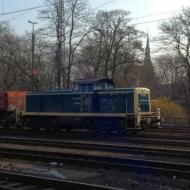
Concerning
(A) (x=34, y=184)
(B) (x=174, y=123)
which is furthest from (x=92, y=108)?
(A) (x=34, y=184)

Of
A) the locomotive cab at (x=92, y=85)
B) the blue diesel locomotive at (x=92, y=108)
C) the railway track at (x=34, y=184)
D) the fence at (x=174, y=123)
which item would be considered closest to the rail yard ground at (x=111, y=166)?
the railway track at (x=34, y=184)

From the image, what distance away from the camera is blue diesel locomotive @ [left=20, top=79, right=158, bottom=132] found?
26.7 meters

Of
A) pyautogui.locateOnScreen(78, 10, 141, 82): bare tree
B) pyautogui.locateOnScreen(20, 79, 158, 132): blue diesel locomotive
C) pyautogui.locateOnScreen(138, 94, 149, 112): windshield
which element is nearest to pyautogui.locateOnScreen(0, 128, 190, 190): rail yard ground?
pyautogui.locateOnScreen(20, 79, 158, 132): blue diesel locomotive

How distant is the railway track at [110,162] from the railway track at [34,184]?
293 cm

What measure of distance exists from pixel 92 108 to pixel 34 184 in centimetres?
1692

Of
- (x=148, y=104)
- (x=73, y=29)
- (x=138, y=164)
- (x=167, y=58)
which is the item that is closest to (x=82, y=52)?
(x=73, y=29)

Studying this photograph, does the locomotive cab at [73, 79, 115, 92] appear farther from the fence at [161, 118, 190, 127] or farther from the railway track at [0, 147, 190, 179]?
the fence at [161, 118, 190, 127]

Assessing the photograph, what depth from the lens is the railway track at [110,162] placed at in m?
12.8

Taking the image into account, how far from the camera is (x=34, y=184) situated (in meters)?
11.2

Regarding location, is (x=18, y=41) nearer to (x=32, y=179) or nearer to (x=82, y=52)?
(x=82, y=52)

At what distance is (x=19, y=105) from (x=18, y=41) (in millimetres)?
36299

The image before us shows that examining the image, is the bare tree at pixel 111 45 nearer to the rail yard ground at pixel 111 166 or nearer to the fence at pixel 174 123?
the fence at pixel 174 123

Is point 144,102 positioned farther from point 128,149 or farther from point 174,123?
point 174,123

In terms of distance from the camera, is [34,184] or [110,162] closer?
[34,184]
